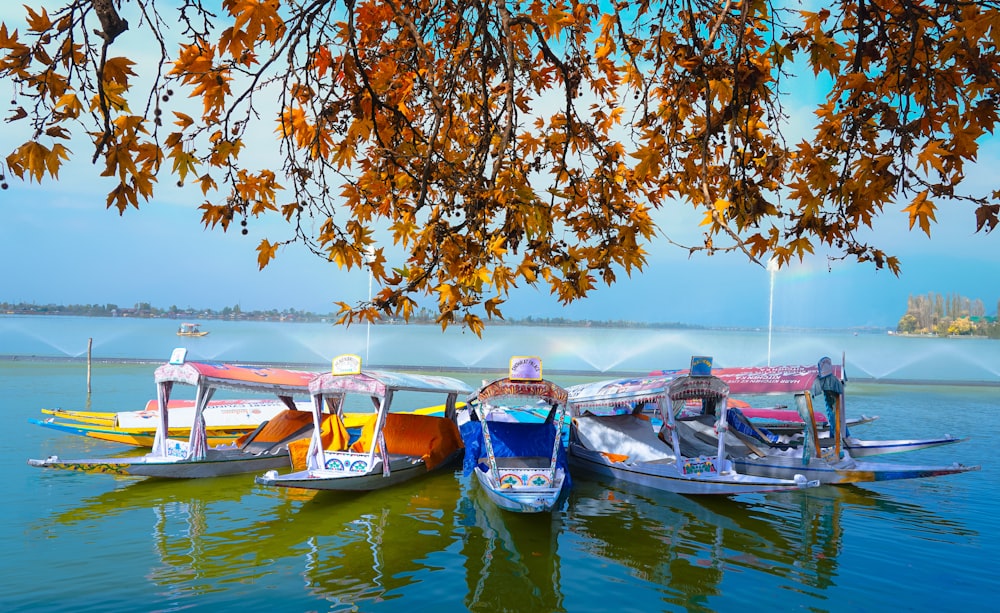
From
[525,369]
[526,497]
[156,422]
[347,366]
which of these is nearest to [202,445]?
[347,366]

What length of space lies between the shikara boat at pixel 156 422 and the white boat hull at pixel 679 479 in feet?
30.5

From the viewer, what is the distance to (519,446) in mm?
12812

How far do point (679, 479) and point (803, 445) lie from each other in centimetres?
417

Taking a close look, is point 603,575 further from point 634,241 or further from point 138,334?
point 138,334

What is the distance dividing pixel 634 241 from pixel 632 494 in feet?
33.3

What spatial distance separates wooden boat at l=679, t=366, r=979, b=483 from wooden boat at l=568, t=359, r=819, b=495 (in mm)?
447

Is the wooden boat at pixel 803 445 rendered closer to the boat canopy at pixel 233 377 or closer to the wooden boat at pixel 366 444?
the wooden boat at pixel 366 444

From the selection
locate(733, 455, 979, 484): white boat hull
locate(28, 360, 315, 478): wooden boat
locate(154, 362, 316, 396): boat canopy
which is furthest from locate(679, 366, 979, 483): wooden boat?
locate(28, 360, 315, 478): wooden boat

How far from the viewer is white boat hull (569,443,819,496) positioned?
11977 mm

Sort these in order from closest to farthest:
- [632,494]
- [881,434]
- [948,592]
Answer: [948,592] → [632,494] → [881,434]

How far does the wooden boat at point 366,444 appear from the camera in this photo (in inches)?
492

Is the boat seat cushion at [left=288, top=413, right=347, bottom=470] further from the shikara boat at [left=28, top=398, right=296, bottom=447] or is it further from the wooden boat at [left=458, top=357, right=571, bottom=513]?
the shikara boat at [left=28, top=398, right=296, bottom=447]

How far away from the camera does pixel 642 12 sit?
5953 mm

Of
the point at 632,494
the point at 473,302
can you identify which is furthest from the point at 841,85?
the point at 632,494
